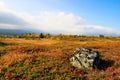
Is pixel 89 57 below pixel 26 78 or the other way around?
the other way around

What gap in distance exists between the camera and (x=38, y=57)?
3609 cm

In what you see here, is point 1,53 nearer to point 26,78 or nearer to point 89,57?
point 26,78

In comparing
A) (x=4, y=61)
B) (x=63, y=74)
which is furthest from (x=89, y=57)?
(x=4, y=61)

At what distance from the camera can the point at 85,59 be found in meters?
33.9

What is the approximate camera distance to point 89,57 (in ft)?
112

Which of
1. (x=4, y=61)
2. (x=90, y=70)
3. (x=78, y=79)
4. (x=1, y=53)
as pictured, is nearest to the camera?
(x=78, y=79)

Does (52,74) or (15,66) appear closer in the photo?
(52,74)

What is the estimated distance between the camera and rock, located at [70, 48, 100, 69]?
3319 cm

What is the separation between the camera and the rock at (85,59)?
33.2m

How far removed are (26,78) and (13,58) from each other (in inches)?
→ 277

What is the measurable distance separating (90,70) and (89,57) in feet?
7.92

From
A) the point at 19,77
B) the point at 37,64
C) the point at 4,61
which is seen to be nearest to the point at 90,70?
the point at 37,64

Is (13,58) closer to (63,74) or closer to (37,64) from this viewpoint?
(37,64)

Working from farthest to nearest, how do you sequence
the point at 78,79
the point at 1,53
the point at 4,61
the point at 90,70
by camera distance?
1. the point at 1,53
2. the point at 4,61
3. the point at 90,70
4. the point at 78,79
